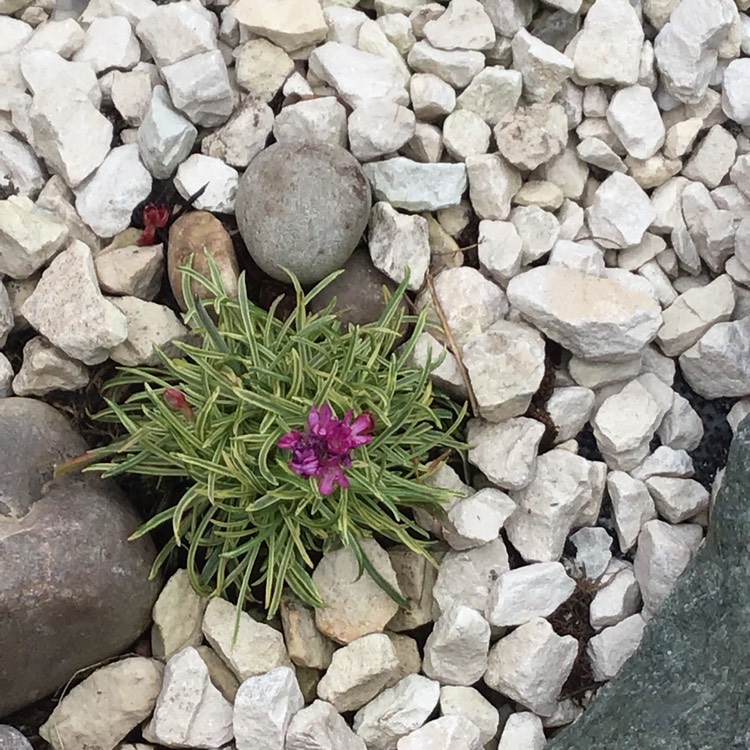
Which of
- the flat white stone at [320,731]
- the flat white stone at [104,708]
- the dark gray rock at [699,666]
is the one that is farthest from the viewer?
the flat white stone at [104,708]

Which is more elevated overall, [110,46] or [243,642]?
[110,46]

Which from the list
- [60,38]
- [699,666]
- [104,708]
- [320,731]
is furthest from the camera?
[60,38]

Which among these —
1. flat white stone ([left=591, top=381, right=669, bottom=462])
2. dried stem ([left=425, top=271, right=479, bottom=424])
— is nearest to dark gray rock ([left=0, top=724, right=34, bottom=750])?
dried stem ([left=425, top=271, right=479, bottom=424])

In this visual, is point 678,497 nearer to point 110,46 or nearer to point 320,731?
point 320,731

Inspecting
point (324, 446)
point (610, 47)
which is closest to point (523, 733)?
point (324, 446)

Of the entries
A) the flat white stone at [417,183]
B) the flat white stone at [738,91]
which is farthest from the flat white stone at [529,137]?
the flat white stone at [738,91]

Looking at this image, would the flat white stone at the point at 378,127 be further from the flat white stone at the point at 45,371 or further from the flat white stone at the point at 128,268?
the flat white stone at the point at 45,371

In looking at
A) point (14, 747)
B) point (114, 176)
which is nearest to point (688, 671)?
point (14, 747)
